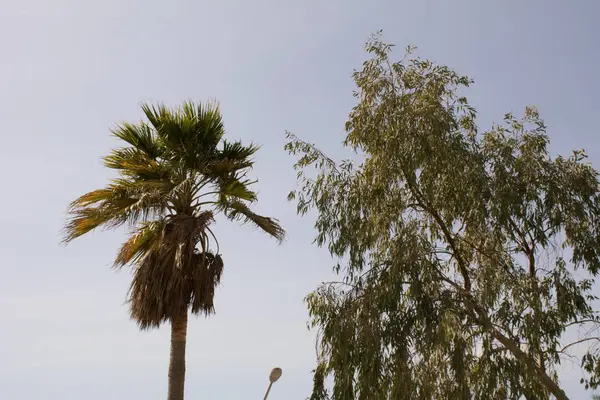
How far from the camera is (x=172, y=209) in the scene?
14.1 meters

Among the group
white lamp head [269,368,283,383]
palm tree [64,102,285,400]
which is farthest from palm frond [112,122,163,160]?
white lamp head [269,368,283,383]

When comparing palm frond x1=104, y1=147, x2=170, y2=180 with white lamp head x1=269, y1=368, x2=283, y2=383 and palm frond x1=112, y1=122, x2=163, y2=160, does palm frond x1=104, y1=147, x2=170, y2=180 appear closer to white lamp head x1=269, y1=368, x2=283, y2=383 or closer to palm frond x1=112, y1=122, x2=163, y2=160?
palm frond x1=112, y1=122, x2=163, y2=160

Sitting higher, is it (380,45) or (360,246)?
(380,45)

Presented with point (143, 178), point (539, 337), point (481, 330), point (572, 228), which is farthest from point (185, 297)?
point (572, 228)

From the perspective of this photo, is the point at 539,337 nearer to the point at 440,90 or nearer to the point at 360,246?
the point at 360,246

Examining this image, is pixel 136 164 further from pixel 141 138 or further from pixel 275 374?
pixel 275 374

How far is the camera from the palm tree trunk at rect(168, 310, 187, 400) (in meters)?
13.0

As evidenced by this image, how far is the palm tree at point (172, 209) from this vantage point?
1299cm

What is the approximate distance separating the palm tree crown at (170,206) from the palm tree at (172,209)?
0.02 meters

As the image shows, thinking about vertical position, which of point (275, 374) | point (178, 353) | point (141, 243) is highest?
point (141, 243)

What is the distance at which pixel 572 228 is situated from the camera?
1559cm

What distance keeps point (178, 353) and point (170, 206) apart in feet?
9.34

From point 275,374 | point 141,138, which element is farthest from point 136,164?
point 275,374

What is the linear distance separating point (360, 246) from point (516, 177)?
11.7ft
